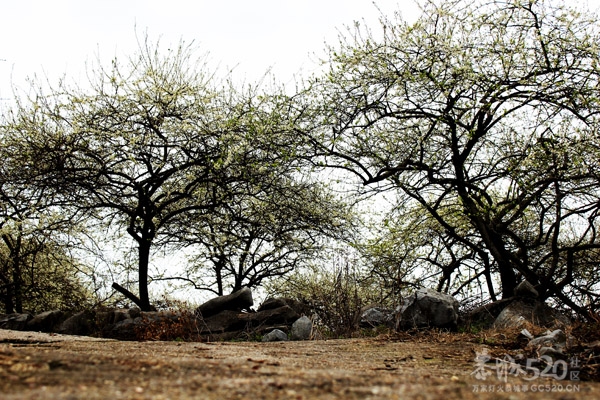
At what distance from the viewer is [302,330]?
9.98 meters

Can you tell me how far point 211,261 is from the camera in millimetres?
18359

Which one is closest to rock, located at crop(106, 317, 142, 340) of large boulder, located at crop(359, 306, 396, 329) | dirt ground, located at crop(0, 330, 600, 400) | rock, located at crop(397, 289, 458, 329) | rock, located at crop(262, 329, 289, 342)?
rock, located at crop(262, 329, 289, 342)

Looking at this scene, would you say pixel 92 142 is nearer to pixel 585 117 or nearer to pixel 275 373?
pixel 275 373

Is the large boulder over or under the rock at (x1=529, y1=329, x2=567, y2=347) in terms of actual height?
over

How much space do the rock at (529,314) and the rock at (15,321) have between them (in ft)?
37.2

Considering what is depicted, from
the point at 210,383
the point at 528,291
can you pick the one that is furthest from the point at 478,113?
the point at 210,383

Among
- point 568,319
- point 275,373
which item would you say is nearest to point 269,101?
point 568,319

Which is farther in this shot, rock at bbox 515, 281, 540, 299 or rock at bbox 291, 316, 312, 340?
rock at bbox 515, 281, 540, 299

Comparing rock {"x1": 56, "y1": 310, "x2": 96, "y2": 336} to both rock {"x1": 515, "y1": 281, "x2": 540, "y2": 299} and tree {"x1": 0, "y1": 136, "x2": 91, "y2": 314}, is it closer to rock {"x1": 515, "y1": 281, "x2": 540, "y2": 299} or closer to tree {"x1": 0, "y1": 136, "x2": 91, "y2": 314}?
tree {"x1": 0, "y1": 136, "x2": 91, "y2": 314}

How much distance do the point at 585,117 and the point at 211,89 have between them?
867cm

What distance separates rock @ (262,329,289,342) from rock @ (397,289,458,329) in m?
2.52

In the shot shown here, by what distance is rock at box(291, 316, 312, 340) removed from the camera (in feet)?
32.5

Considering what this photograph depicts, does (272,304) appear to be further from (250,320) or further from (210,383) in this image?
(210,383)

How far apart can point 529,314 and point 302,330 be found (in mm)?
4705
